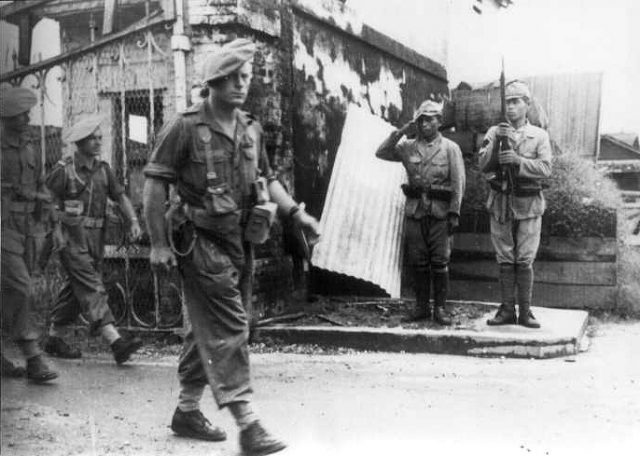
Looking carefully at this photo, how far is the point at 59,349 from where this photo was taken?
17.9 ft

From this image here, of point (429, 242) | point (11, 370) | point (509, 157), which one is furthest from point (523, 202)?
point (11, 370)

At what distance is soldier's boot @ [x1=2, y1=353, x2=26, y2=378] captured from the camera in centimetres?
482

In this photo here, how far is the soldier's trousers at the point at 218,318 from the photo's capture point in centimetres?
356

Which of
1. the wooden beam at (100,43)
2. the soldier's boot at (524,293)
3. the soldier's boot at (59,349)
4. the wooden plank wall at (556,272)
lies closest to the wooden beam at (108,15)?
the wooden beam at (100,43)

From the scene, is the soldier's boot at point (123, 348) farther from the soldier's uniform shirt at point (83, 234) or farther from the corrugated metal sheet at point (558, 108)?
the corrugated metal sheet at point (558, 108)

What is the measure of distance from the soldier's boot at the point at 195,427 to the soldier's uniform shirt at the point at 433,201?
9.95ft

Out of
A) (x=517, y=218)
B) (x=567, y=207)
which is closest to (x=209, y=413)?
(x=517, y=218)

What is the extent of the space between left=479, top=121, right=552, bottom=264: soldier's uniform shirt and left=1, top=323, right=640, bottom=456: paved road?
97cm

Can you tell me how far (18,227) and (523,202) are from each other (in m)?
3.77

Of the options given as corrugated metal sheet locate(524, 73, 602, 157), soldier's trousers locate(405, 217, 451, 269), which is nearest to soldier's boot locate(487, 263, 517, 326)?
soldier's trousers locate(405, 217, 451, 269)

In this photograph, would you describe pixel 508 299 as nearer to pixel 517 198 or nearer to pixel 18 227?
pixel 517 198

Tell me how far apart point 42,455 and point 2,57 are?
2.67 m

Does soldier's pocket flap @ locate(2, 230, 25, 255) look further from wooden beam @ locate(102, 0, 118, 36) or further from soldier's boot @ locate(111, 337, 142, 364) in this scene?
wooden beam @ locate(102, 0, 118, 36)

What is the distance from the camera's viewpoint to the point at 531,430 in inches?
155
